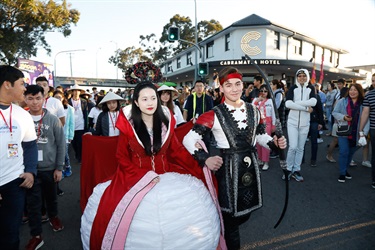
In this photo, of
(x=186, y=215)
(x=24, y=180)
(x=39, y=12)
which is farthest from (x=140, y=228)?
(x=39, y=12)

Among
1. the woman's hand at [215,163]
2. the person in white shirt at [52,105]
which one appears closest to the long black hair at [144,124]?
the woman's hand at [215,163]

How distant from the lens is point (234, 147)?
2471 millimetres

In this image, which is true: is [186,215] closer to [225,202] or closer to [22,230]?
[225,202]

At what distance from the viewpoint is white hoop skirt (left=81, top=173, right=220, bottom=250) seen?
6.50ft

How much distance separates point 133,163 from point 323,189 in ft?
13.5

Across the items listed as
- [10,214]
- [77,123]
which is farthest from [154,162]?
[77,123]

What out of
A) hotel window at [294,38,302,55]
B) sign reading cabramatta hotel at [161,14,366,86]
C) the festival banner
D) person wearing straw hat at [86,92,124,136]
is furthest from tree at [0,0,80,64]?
hotel window at [294,38,302,55]

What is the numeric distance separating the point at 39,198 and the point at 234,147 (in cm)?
248

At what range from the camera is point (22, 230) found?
12.1 ft

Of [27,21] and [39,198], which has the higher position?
[27,21]

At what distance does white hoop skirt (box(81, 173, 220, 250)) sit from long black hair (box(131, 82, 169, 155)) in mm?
399

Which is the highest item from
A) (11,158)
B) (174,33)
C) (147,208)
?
(174,33)

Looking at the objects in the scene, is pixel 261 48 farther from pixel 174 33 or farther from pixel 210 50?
pixel 174 33

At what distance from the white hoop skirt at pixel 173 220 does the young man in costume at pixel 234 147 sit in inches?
9.6
